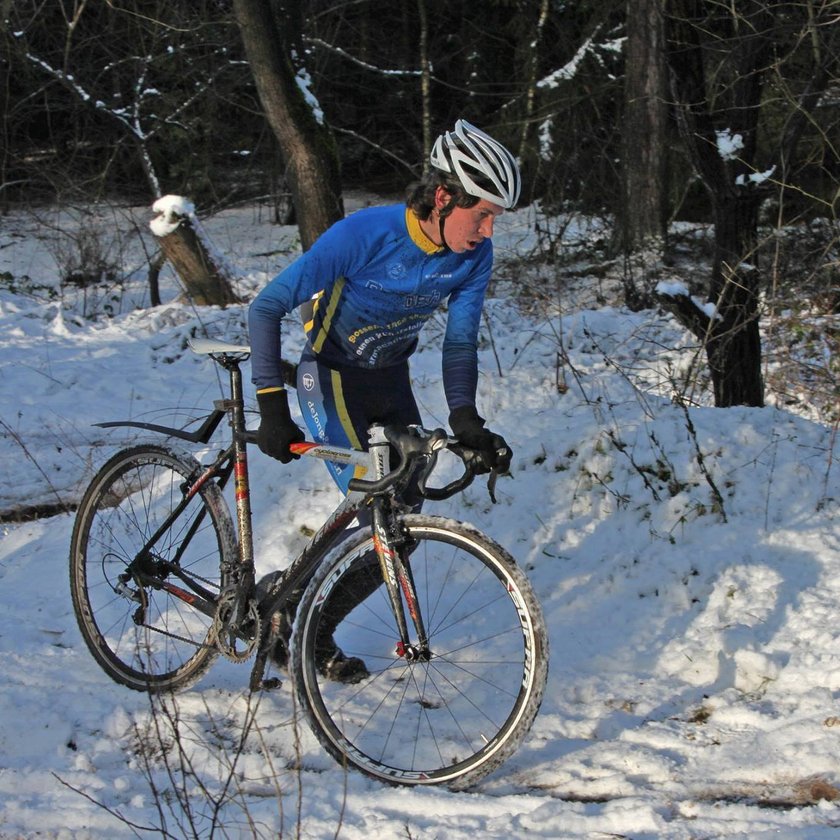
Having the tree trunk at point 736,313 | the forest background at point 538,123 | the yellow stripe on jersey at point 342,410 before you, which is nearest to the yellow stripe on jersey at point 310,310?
the yellow stripe on jersey at point 342,410

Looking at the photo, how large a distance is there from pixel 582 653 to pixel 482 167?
6.97 ft

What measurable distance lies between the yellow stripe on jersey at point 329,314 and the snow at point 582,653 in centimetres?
139

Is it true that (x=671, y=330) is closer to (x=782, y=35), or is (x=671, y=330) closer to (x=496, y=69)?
(x=782, y=35)

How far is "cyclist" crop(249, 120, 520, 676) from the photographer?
3.27 m

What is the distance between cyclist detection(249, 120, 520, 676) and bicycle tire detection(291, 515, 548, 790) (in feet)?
0.86

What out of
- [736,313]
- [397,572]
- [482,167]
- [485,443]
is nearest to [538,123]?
[736,313]

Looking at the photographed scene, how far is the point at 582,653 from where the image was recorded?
4.12 metres

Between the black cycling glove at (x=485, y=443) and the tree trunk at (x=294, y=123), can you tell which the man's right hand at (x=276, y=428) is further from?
the tree trunk at (x=294, y=123)

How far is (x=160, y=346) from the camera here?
9281 mm

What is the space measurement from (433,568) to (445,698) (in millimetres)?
710

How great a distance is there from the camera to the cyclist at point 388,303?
327 centimetres

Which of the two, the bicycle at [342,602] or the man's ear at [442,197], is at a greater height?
the man's ear at [442,197]

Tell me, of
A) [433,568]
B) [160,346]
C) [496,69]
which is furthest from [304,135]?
[496,69]

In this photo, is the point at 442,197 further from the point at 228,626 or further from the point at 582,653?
the point at 582,653
